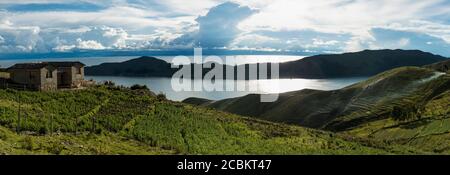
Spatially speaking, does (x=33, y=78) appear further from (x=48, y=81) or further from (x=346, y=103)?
(x=346, y=103)

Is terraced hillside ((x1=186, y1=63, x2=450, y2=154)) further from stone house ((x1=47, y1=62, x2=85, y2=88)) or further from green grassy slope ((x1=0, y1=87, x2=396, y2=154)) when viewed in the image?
stone house ((x1=47, y1=62, x2=85, y2=88))

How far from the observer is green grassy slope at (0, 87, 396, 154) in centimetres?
3631

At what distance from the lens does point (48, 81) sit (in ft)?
194

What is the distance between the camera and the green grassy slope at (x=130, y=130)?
1430 inches

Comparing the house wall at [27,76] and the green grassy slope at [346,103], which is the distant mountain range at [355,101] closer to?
the green grassy slope at [346,103]

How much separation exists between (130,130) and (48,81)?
782 inches

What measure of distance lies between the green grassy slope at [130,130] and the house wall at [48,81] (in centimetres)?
316

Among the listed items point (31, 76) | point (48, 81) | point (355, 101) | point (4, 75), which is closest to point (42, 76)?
point (48, 81)

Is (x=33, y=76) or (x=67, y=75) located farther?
(x=67, y=75)

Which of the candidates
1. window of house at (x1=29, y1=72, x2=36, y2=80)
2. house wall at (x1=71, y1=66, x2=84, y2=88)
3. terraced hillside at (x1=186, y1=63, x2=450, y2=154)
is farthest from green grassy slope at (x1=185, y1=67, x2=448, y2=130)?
window of house at (x1=29, y1=72, x2=36, y2=80)

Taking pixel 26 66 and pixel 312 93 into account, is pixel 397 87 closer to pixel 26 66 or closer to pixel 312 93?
pixel 312 93

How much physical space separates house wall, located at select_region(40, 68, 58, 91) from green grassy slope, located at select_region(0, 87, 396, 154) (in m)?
3.16

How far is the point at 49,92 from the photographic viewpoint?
184ft
